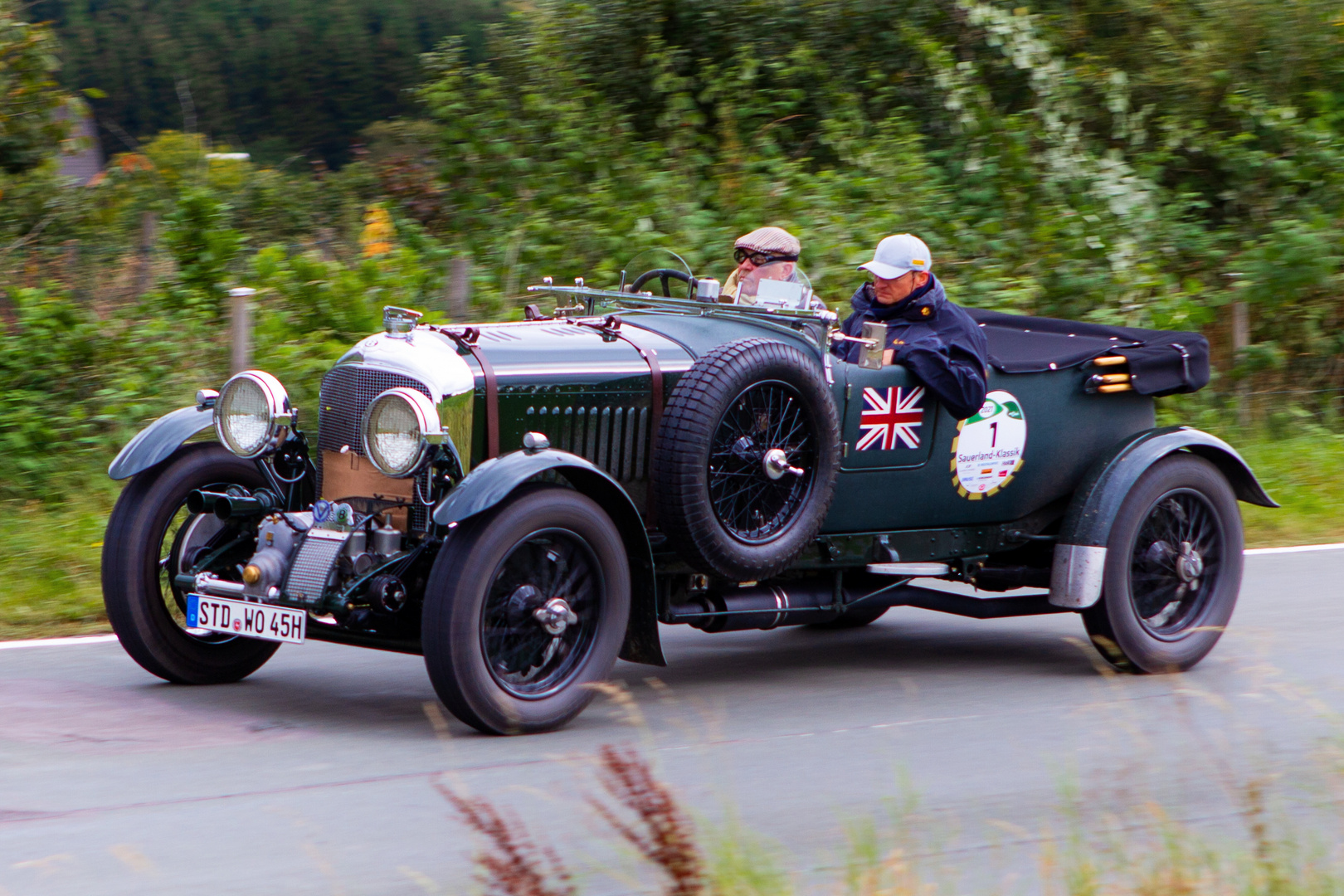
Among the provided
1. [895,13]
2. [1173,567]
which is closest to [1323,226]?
[895,13]

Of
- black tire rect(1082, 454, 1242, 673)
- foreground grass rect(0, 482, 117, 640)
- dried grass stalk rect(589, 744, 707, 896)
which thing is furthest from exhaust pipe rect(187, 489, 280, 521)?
black tire rect(1082, 454, 1242, 673)

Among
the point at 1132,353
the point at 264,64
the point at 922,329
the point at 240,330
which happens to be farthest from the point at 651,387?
the point at 264,64

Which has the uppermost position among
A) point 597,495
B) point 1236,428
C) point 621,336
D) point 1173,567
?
point 621,336

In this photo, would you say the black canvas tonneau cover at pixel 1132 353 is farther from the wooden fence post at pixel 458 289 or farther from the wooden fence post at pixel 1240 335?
the wooden fence post at pixel 1240 335

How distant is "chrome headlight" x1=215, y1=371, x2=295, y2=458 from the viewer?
17.0ft

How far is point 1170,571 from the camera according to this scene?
6008 mm

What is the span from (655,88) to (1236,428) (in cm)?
550

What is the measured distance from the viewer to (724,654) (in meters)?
6.29

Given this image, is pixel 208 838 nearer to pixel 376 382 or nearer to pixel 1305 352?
pixel 376 382

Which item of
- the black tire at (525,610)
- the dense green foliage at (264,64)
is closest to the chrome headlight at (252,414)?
the black tire at (525,610)

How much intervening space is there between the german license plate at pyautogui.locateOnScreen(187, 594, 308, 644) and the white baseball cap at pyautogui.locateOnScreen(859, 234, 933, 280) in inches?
97.8

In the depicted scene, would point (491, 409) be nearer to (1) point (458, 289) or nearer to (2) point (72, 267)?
(1) point (458, 289)

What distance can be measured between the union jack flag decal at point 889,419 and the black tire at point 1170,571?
87cm

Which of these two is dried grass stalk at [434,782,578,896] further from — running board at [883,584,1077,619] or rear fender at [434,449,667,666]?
running board at [883,584,1077,619]
